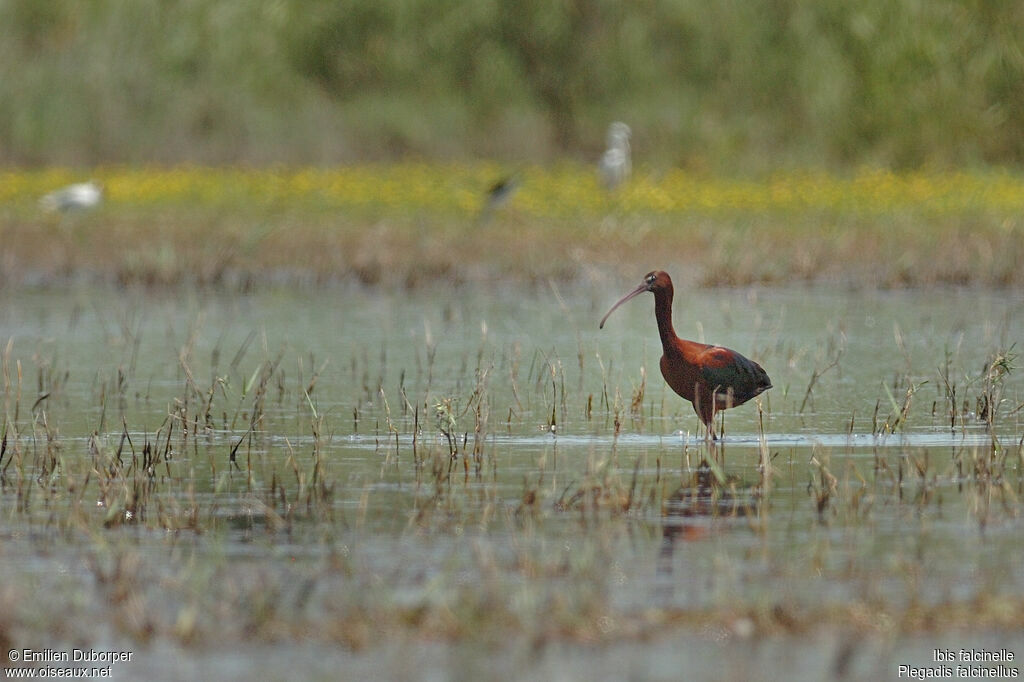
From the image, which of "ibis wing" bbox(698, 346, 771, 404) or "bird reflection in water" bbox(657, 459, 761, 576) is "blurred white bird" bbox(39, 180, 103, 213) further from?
"bird reflection in water" bbox(657, 459, 761, 576)

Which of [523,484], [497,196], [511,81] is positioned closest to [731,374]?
[523,484]

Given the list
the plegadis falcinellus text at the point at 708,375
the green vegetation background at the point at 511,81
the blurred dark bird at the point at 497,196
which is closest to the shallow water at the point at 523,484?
the plegadis falcinellus text at the point at 708,375

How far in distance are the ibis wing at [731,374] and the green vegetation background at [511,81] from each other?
1888 centimetres

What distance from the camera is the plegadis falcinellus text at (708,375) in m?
10.0

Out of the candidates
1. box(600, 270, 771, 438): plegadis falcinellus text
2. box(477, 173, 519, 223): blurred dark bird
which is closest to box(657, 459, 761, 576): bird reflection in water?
box(600, 270, 771, 438): plegadis falcinellus text

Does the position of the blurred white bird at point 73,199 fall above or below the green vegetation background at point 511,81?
below

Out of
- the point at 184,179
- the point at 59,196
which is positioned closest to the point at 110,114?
the point at 184,179

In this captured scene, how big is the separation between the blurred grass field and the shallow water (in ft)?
13.5

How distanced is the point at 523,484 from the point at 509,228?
1353cm

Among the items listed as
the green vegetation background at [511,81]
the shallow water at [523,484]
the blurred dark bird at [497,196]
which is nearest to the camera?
the shallow water at [523,484]

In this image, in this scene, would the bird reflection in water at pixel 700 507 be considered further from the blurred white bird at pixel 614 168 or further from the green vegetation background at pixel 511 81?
the green vegetation background at pixel 511 81

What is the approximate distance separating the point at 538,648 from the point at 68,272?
48.9ft

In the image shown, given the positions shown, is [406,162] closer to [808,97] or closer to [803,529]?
[808,97]

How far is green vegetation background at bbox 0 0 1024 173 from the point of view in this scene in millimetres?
29438
